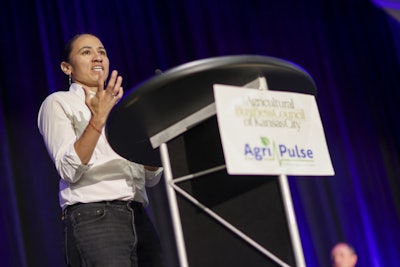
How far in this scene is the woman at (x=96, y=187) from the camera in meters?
1.33

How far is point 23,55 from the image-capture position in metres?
2.93

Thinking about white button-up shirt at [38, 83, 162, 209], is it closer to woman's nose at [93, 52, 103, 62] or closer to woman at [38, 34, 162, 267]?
woman at [38, 34, 162, 267]

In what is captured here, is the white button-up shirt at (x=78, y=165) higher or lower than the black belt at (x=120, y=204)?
higher

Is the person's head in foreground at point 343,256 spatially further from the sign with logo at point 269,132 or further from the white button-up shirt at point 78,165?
the sign with logo at point 269,132

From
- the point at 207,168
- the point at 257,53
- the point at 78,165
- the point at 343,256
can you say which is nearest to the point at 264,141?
the point at 207,168

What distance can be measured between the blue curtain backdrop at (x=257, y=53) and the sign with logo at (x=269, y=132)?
183cm

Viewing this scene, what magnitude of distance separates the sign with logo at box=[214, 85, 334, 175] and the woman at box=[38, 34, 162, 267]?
358mm

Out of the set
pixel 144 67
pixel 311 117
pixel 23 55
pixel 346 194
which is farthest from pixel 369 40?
pixel 311 117

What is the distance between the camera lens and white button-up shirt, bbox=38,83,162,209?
1371 mm

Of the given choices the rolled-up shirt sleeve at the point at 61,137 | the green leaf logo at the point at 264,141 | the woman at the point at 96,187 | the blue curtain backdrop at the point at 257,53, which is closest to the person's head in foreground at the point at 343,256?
the blue curtain backdrop at the point at 257,53

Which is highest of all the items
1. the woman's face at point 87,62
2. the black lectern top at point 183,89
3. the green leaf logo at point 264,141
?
Answer: the woman's face at point 87,62

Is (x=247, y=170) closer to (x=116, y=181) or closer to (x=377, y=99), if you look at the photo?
(x=116, y=181)

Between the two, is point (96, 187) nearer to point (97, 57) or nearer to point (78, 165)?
point (78, 165)

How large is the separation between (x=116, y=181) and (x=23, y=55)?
1.69 metres
